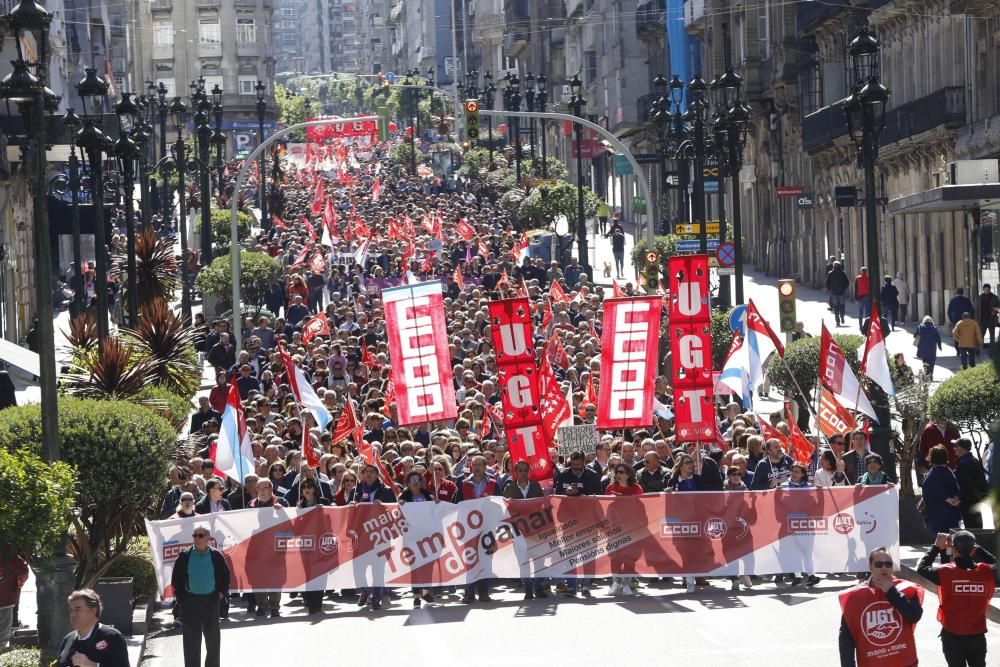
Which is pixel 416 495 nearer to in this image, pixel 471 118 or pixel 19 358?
pixel 19 358

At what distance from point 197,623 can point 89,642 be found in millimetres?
3619

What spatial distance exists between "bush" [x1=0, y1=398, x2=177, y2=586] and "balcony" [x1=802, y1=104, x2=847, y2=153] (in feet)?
125

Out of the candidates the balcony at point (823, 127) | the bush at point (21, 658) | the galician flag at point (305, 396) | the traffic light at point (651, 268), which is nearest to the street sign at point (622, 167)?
the balcony at point (823, 127)

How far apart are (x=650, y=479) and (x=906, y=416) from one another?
398 centimetres

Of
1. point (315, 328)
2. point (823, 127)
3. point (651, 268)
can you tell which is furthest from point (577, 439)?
point (823, 127)

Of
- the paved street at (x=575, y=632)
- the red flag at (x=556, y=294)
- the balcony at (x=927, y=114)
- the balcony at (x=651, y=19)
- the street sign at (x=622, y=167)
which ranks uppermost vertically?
the balcony at (x=651, y=19)

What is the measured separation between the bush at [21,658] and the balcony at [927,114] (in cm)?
3313

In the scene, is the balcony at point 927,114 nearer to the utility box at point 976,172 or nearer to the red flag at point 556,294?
the utility box at point 976,172

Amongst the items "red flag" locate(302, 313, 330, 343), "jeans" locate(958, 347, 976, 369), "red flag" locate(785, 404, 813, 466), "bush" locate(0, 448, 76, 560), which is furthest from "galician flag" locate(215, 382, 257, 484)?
"jeans" locate(958, 347, 976, 369)

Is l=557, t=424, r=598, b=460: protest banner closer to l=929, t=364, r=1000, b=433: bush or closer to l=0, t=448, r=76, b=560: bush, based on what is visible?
l=929, t=364, r=1000, b=433: bush

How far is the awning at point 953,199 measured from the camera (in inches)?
1219

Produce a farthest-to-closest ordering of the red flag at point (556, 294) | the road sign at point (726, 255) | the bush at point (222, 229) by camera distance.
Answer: the bush at point (222, 229) → the red flag at point (556, 294) → the road sign at point (726, 255)

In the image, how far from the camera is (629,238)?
76000mm

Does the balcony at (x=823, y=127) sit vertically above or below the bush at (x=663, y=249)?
above
